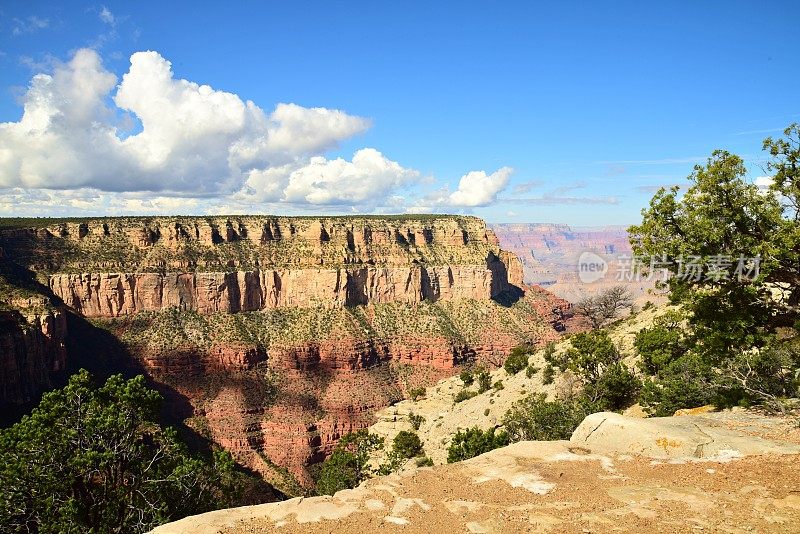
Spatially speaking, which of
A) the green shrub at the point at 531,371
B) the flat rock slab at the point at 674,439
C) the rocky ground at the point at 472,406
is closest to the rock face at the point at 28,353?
the rocky ground at the point at 472,406

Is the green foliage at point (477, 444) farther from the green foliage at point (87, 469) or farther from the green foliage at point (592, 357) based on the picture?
the green foliage at point (87, 469)

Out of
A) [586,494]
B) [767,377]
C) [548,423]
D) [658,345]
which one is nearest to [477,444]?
[548,423]

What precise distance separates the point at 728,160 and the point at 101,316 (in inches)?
3758

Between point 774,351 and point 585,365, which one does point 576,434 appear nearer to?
point 774,351

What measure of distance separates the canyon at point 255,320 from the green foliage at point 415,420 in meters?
16.6

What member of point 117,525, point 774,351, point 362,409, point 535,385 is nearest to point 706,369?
point 774,351

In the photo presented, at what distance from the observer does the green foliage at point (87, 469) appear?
62.2 ft

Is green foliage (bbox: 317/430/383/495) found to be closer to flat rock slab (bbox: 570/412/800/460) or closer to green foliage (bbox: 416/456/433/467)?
green foliage (bbox: 416/456/433/467)

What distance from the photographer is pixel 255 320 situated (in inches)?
3765

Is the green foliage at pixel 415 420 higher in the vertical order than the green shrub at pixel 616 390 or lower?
lower

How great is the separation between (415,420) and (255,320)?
42.2 m

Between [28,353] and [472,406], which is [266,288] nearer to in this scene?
[28,353]

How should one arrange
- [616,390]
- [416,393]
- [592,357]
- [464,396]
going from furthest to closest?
[416,393], [464,396], [592,357], [616,390]

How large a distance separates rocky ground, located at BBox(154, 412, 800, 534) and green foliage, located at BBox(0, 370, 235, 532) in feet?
30.3
